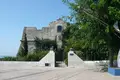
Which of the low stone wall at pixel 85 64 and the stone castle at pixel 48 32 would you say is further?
the stone castle at pixel 48 32

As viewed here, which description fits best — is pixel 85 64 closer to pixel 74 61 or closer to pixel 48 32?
pixel 74 61

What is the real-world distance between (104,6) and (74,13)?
494 centimetres

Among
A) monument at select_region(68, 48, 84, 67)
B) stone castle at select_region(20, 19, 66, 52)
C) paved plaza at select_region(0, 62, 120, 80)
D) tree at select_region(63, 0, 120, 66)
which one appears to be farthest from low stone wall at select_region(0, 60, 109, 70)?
stone castle at select_region(20, 19, 66, 52)

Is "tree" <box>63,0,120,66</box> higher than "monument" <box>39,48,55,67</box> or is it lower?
higher

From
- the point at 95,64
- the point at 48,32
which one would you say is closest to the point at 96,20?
the point at 95,64

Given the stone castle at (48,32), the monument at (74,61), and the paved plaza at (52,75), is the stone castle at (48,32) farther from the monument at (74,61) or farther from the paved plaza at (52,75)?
the paved plaza at (52,75)

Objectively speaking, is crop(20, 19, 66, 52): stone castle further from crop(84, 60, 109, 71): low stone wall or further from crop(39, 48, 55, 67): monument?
crop(84, 60, 109, 71): low stone wall

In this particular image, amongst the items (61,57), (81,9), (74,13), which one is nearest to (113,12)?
(81,9)

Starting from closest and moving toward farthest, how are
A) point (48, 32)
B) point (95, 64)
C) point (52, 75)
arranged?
point (52, 75) → point (95, 64) → point (48, 32)

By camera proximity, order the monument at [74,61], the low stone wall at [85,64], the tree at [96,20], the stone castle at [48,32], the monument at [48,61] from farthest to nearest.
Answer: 1. the stone castle at [48,32]
2. the monument at [48,61]
3. the monument at [74,61]
4. the low stone wall at [85,64]
5. the tree at [96,20]

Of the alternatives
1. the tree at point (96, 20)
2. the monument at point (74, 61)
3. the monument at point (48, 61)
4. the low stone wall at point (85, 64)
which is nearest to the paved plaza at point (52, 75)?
the tree at point (96, 20)

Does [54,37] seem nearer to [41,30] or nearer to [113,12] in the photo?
[41,30]

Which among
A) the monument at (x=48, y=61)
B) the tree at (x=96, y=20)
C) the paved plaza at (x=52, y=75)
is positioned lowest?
the paved plaza at (x=52, y=75)

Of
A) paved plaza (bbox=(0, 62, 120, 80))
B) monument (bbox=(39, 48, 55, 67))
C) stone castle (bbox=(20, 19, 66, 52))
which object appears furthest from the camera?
stone castle (bbox=(20, 19, 66, 52))
